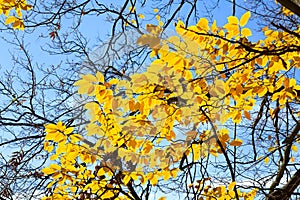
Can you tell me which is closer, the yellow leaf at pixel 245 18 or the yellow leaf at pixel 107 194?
the yellow leaf at pixel 245 18

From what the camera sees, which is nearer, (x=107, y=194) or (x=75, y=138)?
(x=75, y=138)

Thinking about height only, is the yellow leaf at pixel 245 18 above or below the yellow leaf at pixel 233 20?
below

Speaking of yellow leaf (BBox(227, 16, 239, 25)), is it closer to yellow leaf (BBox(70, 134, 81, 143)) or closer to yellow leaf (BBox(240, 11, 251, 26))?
yellow leaf (BBox(240, 11, 251, 26))

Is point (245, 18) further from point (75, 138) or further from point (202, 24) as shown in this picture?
point (75, 138)

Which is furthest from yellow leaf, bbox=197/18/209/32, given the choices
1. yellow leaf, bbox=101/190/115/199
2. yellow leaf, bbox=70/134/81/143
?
yellow leaf, bbox=101/190/115/199

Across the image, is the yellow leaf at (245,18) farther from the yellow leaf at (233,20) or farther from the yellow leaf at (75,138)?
the yellow leaf at (75,138)

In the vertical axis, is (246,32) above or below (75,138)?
above

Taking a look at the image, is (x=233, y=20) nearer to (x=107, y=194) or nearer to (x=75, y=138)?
(x=75, y=138)

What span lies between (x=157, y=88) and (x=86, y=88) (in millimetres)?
182

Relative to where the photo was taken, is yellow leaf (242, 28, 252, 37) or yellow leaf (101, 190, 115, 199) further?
yellow leaf (101, 190, 115, 199)

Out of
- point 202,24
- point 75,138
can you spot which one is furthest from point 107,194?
point 202,24

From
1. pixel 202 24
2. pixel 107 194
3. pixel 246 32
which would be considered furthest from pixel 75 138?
pixel 246 32

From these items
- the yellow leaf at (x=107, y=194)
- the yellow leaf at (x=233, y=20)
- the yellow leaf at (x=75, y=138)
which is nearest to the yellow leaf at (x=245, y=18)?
the yellow leaf at (x=233, y=20)

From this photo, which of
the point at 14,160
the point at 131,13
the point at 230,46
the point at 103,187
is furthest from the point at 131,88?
the point at 14,160
